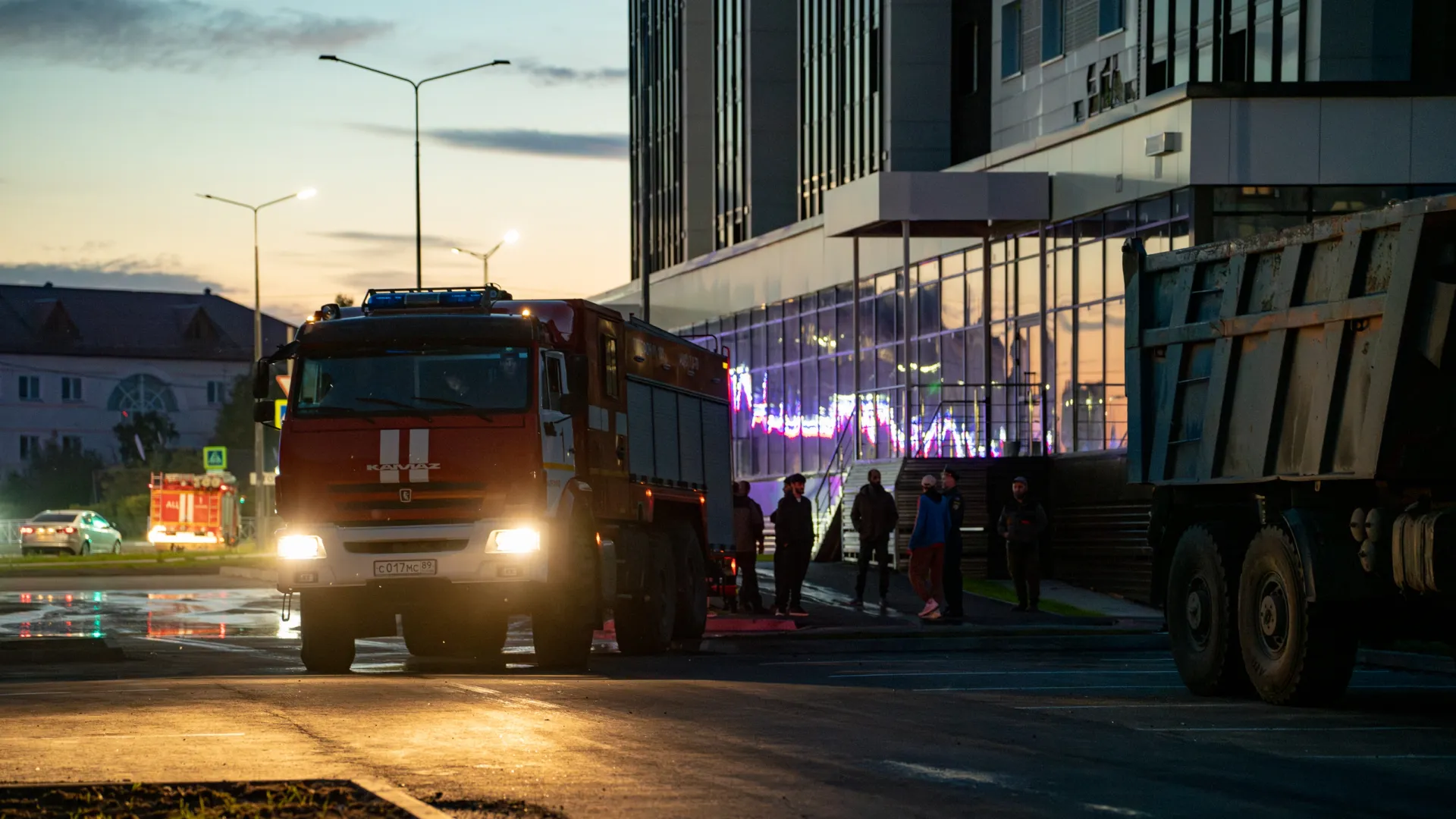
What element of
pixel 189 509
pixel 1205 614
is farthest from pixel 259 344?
pixel 1205 614

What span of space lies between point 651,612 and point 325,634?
359cm

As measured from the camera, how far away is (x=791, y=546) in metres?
25.1

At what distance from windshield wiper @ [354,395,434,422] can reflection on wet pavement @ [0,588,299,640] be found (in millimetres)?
7314

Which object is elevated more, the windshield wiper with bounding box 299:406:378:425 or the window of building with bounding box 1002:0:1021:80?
the window of building with bounding box 1002:0:1021:80

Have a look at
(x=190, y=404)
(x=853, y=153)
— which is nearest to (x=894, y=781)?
(x=853, y=153)

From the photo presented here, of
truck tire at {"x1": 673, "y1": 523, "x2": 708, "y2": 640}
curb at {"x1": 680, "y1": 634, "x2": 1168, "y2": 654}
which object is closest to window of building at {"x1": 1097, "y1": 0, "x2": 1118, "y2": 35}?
curb at {"x1": 680, "y1": 634, "x2": 1168, "y2": 654}

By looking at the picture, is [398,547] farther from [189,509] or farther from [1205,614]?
[189,509]

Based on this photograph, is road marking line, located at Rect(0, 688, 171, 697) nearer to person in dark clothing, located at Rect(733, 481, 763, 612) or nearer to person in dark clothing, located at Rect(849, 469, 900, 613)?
person in dark clothing, located at Rect(733, 481, 763, 612)

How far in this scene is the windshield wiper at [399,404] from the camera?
1677cm

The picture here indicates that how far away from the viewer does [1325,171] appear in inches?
1212

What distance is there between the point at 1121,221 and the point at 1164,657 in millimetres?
14615

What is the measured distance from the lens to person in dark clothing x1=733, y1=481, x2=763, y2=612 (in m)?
26.1

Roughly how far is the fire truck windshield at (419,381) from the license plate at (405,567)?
120 centimetres

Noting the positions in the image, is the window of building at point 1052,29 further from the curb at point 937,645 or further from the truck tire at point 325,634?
the truck tire at point 325,634
